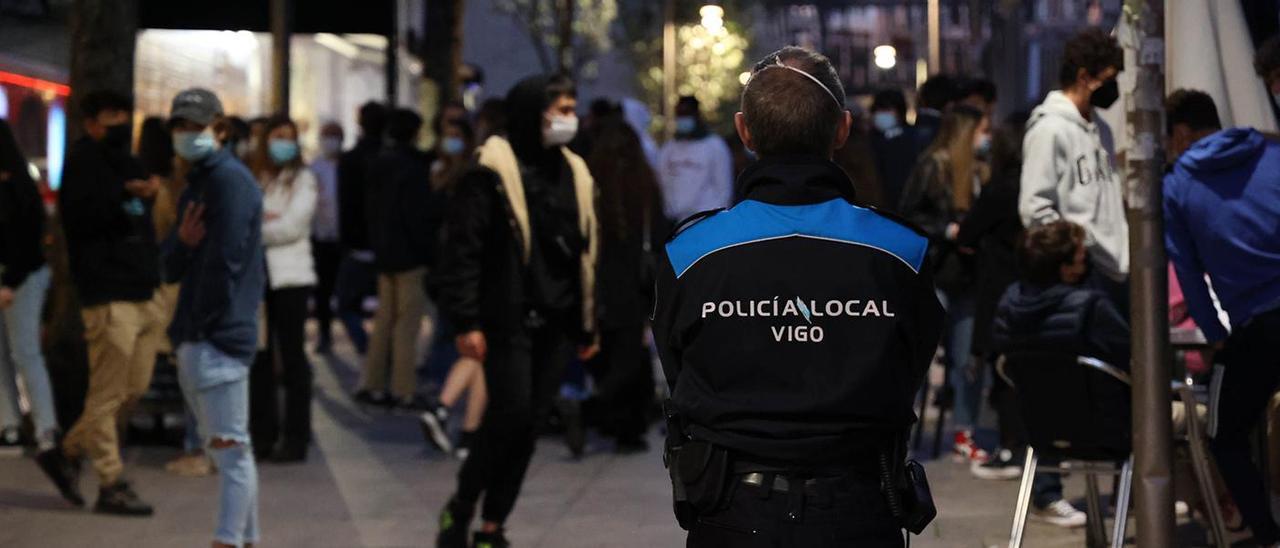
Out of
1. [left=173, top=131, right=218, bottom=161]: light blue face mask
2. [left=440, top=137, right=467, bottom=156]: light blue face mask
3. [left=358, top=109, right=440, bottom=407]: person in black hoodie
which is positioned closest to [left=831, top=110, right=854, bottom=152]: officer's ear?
[left=173, top=131, right=218, bottom=161]: light blue face mask

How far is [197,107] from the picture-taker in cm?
855

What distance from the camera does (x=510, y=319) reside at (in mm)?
8164

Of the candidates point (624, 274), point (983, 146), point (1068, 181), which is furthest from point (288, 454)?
point (1068, 181)

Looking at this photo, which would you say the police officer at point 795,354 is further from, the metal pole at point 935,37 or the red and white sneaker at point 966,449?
the metal pole at point 935,37

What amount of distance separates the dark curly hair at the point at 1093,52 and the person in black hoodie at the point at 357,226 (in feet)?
21.5

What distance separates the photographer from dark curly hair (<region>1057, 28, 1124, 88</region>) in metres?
9.05

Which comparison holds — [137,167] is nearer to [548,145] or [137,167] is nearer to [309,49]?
[548,145]

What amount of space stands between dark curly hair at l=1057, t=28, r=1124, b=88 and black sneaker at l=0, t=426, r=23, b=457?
20.9 feet

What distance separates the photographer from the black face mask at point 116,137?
9.98 metres

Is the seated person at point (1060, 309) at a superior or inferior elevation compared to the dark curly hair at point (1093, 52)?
inferior

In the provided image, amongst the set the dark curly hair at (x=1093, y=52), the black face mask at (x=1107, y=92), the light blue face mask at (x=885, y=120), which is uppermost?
the dark curly hair at (x=1093, y=52)

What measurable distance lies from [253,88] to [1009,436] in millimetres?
13978

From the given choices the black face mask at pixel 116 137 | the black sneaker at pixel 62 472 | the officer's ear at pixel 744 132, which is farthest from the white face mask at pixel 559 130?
the officer's ear at pixel 744 132

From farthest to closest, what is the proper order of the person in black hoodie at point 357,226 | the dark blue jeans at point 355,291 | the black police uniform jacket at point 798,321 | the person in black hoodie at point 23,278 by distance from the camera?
the dark blue jeans at point 355,291, the person in black hoodie at point 357,226, the person in black hoodie at point 23,278, the black police uniform jacket at point 798,321
